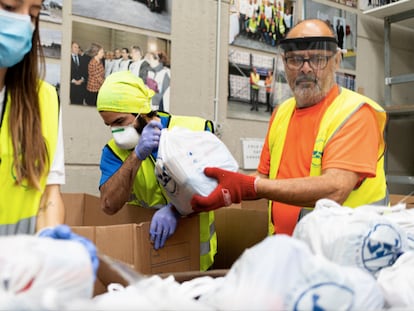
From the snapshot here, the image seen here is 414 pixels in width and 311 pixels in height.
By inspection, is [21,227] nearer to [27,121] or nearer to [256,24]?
[27,121]

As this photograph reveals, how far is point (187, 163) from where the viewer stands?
125 cm

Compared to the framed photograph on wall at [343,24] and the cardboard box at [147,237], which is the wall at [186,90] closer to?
the framed photograph on wall at [343,24]

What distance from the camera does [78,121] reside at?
2180 millimetres

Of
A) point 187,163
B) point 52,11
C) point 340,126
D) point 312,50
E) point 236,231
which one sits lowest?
point 236,231

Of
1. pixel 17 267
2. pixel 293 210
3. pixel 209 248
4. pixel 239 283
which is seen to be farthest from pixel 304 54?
pixel 17 267

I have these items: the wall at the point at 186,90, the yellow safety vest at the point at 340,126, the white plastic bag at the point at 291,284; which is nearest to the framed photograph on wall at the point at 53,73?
the wall at the point at 186,90

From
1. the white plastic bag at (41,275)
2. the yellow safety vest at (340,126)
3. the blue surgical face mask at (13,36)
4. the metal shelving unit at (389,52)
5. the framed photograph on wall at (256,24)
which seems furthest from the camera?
the metal shelving unit at (389,52)

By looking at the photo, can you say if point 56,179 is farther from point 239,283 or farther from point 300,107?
point 300,107

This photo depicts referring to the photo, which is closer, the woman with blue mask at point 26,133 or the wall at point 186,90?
the woman with blue mask at point 26,133

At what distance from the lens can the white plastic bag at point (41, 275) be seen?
1.48 ft

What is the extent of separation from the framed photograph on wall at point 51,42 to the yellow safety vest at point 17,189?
118cm

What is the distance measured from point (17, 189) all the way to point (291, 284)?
643 millimetres

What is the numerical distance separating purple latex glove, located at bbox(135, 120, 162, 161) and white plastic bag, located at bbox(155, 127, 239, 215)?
0.41 ft

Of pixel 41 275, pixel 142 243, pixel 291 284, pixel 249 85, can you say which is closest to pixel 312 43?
pixel 142 243
